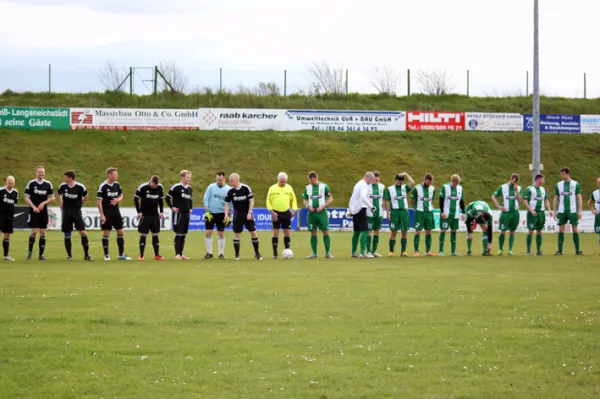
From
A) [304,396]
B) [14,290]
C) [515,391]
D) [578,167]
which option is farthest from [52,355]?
[578,167]

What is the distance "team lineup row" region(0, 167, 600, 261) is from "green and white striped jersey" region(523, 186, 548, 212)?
3 cm

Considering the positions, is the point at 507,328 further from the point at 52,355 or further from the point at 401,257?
the point at 401,257

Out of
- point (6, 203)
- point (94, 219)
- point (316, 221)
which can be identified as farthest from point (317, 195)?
point (94, 219)

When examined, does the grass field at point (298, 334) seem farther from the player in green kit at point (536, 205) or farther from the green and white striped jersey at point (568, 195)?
the green and white striped jersey at point (568, 195)

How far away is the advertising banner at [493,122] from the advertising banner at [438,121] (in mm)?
551

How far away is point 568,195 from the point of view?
78.1 ft

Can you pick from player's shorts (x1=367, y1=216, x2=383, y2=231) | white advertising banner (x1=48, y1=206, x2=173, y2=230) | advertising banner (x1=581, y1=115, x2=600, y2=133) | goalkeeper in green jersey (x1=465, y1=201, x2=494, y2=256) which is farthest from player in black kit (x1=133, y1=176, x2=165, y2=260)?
advertising banner (x1=581, y1=115, x2=600, y2=133)

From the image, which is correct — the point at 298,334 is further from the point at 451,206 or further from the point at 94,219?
the point at 94,219

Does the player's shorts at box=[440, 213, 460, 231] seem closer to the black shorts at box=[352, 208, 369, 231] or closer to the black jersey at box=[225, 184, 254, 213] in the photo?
the black shorts at box=[352, 208, 369, 231]

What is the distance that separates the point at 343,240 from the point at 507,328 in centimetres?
2292

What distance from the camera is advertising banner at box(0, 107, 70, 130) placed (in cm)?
5722

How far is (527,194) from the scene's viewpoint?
77.9 ft

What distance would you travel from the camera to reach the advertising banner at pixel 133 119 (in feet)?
187

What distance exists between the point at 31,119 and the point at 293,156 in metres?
17.0
